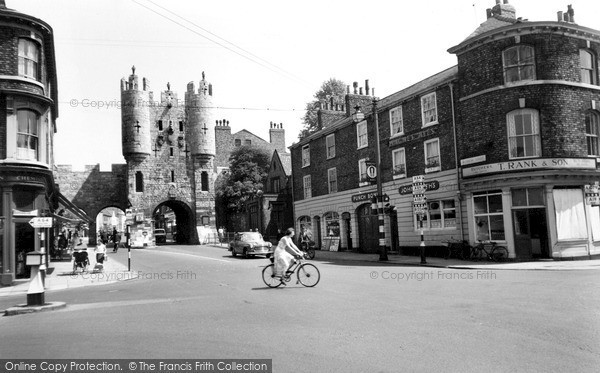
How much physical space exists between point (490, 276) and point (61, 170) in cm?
5188

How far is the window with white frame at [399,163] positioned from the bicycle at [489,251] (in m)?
6.63

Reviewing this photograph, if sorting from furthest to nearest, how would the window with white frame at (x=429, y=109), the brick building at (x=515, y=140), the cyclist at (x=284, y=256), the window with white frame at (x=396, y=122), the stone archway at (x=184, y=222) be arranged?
the stone archway at (x=184, y=222)
the window with white frame at (x=396, y=122)
the window with white frame at (x=429, y=109)
the brick building at (x=515, y=140)
the cyclist at (x=284, y=256)

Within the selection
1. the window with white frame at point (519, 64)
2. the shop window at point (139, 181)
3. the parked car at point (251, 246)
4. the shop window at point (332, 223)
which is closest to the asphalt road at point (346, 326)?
the window with white frame at point (519, 64)

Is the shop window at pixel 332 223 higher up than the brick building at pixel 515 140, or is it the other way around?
the brick building at pixel 515 140

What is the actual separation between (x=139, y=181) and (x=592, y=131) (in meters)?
46.9

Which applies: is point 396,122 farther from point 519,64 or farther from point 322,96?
point 322,96

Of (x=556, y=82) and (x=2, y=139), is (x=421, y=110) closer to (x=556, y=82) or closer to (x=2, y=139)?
(x=556, y=82)

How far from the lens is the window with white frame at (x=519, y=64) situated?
853 inches

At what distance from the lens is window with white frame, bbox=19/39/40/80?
64.5 ft

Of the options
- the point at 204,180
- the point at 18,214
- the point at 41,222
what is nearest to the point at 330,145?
the point at 18,214

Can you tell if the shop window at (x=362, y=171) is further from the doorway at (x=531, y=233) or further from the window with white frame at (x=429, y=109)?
the doorway at (x=531, y=233)

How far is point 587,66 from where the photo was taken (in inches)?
888

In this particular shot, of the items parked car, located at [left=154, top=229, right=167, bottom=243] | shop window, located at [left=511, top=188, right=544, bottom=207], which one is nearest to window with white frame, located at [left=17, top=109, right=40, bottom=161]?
shop window, located at [left=511, top=188, right=544, bottom=207]

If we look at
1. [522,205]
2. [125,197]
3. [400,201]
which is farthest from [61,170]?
[522,205]
